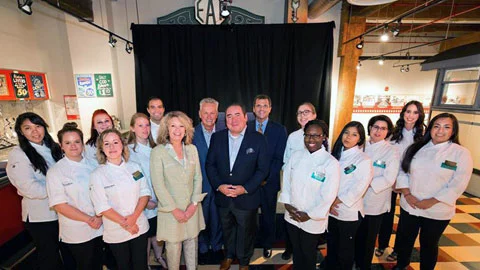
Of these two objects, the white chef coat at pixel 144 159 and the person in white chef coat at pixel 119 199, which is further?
the white chef coat at pixel 144 159

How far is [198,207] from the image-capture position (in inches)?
76.7

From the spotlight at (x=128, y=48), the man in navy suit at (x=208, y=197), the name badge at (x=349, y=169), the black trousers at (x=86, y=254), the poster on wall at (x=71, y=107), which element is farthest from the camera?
the poster on wall at (x=71, y=107)

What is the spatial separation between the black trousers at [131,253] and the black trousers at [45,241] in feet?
1.91

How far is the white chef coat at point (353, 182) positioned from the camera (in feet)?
5.58

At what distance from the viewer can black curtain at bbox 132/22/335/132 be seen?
4.30 meters

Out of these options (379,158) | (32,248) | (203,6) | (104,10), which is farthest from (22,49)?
(379,158)

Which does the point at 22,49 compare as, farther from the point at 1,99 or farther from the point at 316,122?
the point at 316,122

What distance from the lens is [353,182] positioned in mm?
1740

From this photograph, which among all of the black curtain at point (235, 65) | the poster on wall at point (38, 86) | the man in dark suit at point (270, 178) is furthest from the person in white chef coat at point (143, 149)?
the poster on wall at point (38, 86)

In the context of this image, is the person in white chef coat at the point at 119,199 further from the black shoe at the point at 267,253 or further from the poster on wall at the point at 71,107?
the poster on wall at the point at 71,107

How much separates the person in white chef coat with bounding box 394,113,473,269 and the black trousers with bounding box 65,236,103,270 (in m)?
2.83

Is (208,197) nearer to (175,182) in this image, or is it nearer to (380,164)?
(175,182)

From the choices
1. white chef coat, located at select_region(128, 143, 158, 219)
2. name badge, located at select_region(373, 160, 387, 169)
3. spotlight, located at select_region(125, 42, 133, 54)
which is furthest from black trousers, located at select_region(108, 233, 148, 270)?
spotlight, located at select_region(125, 42, 133, 54)

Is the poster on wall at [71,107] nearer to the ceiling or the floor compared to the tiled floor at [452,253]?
nearer to the ceiling
